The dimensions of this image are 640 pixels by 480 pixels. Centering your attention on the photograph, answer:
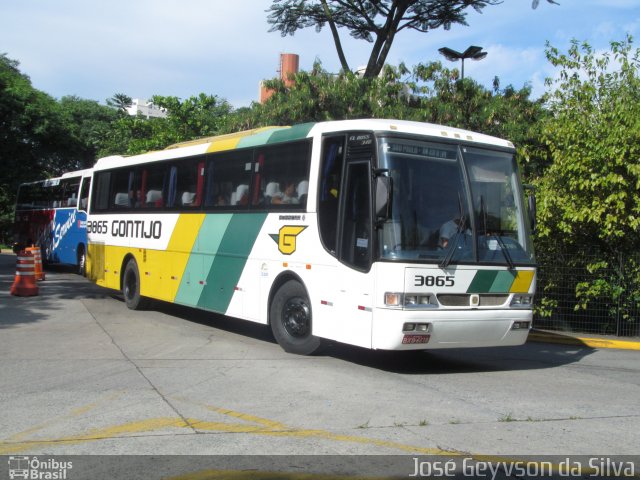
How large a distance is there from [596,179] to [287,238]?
6.41 m

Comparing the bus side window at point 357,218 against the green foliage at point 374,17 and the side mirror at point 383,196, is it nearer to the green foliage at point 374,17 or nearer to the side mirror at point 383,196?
the side mirror at point 383,196

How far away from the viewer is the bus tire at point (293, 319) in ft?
32.2

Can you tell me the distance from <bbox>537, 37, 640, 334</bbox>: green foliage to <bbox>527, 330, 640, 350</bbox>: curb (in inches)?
34.9

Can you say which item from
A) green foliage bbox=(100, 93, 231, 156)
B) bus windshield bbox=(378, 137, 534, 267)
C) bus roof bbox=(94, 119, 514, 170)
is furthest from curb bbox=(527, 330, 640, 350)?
green foliage bbox=(100, 93, 231, 156)

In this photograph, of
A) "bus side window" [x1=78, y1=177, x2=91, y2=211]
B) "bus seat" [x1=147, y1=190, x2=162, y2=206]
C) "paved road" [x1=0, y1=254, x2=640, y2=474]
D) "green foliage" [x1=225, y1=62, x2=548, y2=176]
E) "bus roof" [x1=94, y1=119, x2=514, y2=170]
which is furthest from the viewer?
"bus side window" [x1=78, y1=177, x2=91, y2=211]

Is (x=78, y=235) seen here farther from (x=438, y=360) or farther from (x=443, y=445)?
(x=443, y=445)

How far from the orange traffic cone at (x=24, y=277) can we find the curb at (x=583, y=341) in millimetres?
11262

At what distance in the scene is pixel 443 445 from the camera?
18.9ft

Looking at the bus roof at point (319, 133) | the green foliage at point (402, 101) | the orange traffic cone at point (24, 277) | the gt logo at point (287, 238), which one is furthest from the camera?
the green foliage at point (402, 101)

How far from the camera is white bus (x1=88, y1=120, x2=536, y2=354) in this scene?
27.9ft

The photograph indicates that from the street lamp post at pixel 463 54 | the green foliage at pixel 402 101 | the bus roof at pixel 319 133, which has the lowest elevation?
the bus roof at pixel 319 133

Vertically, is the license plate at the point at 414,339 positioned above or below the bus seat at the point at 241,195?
below

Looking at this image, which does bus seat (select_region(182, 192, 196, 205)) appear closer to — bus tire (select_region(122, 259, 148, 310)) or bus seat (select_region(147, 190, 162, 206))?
bus seat (select_region(147, 190, 162, 206))

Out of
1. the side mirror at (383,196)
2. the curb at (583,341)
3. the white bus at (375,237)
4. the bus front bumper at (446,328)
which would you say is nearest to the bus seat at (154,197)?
the white bus at (375,237)
